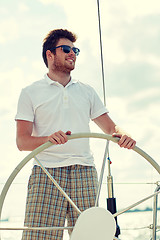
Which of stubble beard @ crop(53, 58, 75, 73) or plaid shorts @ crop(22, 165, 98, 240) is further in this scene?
stubble beard @ crop(53, 58, 75, 73)

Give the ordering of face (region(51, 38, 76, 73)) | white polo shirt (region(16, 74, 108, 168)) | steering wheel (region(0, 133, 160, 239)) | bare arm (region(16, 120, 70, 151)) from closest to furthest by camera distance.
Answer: steering wheel (region(0, 133, 160, 239))
bare arm (region(16, 120, 70, 151))
white polo shirt (region(16, 74, 108, 168))
face (region(51, 38, 76, 73))

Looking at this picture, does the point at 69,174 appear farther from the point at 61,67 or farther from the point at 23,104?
the point at 61,67

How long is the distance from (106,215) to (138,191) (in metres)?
1.40

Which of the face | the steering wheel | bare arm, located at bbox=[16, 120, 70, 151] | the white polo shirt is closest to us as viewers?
the steering wheel

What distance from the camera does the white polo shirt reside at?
196 cm

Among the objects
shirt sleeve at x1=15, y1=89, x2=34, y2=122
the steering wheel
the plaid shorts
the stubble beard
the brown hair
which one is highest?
the brown hair

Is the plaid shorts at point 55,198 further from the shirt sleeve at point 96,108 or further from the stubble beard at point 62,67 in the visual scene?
the stubble beard at point 62,67

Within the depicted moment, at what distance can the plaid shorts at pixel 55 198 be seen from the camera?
1.88 m

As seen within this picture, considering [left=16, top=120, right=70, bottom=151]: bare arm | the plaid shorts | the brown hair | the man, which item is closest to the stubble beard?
the man

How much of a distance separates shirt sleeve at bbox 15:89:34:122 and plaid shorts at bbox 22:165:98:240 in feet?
0.74

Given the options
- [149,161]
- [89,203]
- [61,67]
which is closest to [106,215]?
[149,161]

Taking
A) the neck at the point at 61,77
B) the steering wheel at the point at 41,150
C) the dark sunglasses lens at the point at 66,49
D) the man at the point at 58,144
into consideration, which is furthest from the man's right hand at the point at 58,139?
the dark sunglasses lens at the point at 66,49

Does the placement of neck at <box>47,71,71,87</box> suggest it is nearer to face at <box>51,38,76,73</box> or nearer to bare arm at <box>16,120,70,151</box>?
face at <box>51,38,76,73</box>

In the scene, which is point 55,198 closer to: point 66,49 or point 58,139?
→ point 58,139
